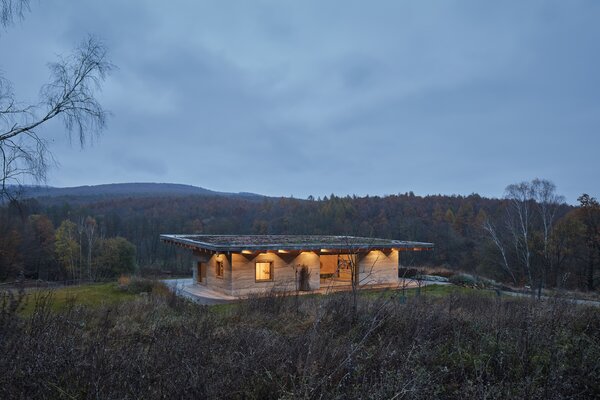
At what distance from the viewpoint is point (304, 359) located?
359 cm

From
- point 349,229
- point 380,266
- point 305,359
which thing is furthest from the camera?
point 349,229

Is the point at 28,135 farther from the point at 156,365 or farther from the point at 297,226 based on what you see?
the point at 297,226

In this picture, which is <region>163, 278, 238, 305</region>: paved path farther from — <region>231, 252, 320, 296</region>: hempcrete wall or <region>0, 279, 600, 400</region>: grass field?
<region>0, 279, 600, 400</region>: grass field

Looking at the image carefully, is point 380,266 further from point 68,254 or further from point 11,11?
point 68,254

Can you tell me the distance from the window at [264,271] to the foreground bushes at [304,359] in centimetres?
1218

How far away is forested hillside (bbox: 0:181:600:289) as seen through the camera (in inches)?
1183

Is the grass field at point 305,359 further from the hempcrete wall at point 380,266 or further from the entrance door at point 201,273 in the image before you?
the entrance door at point 201,273

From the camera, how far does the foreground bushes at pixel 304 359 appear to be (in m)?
2.69

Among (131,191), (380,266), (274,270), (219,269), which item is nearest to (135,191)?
(131,191)

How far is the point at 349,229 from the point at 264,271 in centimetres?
4003

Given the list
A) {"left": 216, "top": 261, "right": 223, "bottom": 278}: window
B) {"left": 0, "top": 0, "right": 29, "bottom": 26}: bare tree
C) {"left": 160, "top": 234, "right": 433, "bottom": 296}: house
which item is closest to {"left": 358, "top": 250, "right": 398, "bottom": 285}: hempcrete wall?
{"left": 160, "top": 234, "right": 433, "bottom": 296}: house

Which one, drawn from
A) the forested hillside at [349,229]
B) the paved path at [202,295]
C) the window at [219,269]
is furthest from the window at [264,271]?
the forested hillside at [349,229]

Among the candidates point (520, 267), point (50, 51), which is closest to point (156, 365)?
point (50, 51)

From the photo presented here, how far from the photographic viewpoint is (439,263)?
49094mm
